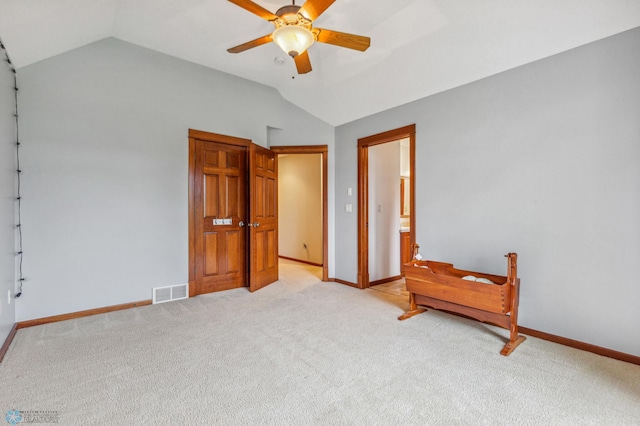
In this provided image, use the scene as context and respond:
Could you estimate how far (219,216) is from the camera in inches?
157

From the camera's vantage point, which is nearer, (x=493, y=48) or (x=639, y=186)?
(x=639, y=186)

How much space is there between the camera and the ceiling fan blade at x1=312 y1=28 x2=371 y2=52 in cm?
220

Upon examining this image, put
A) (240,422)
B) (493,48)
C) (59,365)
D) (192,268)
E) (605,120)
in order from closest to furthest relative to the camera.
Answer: (240,422) → (59,365) → (605,120) → (493,48) → (192,268)

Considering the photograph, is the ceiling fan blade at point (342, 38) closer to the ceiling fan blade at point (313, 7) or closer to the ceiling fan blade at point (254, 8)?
the ceiling fan blade at point (313, 7)

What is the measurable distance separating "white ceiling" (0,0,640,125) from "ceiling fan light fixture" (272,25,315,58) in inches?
25.2

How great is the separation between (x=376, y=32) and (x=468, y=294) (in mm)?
2571

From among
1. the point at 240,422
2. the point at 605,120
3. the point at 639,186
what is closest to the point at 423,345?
the point at 240,422

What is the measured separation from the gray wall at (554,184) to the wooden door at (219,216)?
8.31 feet

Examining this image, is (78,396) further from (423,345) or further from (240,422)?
(423,345)

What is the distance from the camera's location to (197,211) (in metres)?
3.81

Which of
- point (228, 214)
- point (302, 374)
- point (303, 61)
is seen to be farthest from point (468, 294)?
point (228, 214)

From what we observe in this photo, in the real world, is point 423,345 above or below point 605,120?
below

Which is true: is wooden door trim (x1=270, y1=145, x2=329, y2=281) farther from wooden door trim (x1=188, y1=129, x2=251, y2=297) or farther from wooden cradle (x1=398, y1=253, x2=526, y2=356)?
wooden cradle (x1=398, y1=253, x2=526, y2=356)

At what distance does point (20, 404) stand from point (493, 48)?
420 centimetres
